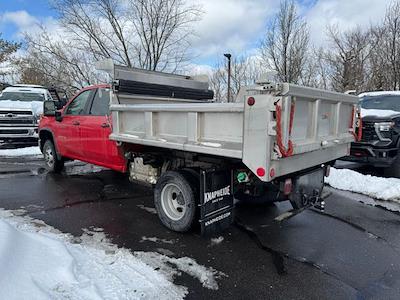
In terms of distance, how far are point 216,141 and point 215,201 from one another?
2.79ft

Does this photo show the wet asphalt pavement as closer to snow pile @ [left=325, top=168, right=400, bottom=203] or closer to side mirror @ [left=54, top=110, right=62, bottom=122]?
snow pile @ [left=325, top=168, right=400, bottom=203]

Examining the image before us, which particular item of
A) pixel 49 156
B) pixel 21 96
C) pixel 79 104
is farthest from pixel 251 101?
pixel 21 96

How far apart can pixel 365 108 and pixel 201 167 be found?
267 inches

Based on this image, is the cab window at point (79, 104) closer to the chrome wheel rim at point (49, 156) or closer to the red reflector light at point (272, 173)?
the chrome wheel rim at point (49, 156)

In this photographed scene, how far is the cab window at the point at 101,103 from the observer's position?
5918mm

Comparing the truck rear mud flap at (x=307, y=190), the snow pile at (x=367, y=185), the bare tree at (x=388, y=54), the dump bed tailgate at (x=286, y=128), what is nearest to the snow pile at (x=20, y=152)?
the snow pile at (x=367, y=185)

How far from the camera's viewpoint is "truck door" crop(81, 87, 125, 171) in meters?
5.57

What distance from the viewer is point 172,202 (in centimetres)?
468

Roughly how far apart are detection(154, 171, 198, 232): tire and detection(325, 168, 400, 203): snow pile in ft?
13.6

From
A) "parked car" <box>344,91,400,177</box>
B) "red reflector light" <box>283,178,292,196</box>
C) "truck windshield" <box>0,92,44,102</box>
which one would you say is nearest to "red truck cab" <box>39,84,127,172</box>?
"red reflector light" <box>283,178,292,196</box>

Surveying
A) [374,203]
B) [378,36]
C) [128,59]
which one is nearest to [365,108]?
[374,203]

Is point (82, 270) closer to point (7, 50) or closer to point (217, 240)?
point (217, 240)

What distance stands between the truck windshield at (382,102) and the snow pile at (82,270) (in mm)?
7588

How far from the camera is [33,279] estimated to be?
2.83m
